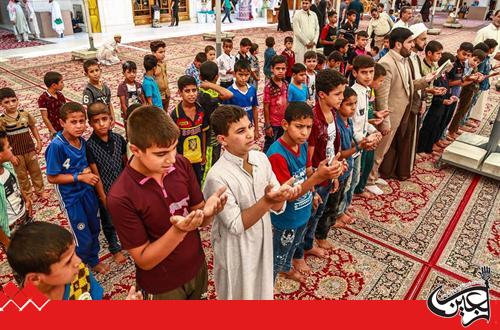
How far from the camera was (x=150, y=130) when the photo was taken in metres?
1.42

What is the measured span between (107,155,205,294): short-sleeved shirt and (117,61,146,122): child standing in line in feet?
8.37

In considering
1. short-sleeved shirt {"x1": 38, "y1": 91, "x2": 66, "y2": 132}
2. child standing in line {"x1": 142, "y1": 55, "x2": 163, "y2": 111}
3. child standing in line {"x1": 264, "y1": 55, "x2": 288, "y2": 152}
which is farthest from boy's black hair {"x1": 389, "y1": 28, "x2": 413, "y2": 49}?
short-sleeved shirt {"x1": 38, "y1": 91, "x2": 66, "y2": 132}

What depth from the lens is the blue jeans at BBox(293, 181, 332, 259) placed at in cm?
271

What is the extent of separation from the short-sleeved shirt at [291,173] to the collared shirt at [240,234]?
18 cm

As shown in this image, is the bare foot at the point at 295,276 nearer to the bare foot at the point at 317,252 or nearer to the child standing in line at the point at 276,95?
the bare foot at the point at 317,252

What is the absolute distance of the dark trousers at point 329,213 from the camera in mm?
2945

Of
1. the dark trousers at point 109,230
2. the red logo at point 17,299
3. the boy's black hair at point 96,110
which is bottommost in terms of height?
the dark trousers at point 109,230

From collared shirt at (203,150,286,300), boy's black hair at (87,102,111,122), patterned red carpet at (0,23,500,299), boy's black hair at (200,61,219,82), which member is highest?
boy's black hair at (200,61,219,82)

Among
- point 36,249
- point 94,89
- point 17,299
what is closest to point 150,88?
point 94,89

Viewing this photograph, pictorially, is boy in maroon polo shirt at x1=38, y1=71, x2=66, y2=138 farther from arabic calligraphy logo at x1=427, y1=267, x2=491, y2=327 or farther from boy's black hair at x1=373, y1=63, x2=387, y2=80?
arabic calligraphy logo at x1=427, y1=267, x2=491, y2=327

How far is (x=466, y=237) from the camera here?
331 cm

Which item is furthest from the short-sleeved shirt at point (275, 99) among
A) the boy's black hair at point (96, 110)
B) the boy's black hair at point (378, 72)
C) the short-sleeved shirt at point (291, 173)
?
the boy's black hair at point (96, 110)

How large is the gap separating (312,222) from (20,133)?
273 centimetres

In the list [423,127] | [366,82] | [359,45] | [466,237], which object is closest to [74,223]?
[366,82]
